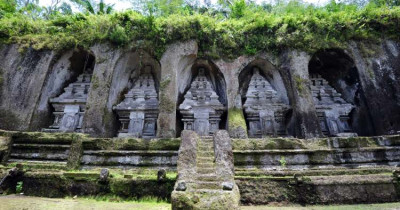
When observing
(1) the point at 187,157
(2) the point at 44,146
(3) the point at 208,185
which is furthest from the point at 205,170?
(2) the point at 44,146

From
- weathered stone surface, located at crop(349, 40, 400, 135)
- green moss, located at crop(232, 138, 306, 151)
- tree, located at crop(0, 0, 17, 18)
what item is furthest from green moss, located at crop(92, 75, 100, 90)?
weathered stone surface, located at crop(349, 40, 400, 135)

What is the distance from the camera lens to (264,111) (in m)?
9.55

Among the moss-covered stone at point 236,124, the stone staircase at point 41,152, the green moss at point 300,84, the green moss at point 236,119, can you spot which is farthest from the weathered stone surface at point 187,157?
the green moss at point 300,84

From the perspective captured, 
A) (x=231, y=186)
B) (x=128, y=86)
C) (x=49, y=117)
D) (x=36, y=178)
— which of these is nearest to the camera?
(x=231, y=186)

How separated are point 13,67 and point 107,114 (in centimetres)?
421

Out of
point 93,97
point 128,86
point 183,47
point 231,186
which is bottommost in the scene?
point 231,186

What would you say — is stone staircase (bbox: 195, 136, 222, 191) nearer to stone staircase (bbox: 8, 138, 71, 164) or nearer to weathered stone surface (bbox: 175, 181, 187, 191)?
weathered stone surface (bbox: 175, 181, 187, 191)

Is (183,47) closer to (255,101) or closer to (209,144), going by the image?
(255,101)

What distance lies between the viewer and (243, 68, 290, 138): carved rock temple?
9.33 m

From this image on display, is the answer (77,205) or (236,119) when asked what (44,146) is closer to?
(77,205)

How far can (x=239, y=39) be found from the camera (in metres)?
9.81

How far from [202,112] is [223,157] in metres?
5.27

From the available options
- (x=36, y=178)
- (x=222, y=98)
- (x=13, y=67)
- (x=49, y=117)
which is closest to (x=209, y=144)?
(x=36, y=178)

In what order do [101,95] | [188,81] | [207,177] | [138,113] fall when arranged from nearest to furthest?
[207,177]
[101,95]
[138,113]
[188,81]
